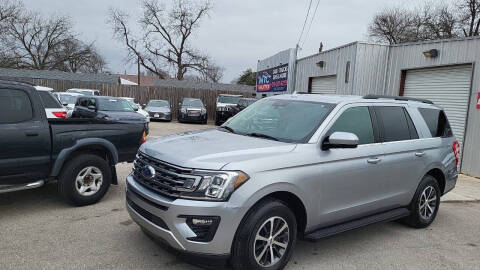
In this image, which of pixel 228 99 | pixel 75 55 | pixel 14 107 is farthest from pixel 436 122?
pixel 75 55

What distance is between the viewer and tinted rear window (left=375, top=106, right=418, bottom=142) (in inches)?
181

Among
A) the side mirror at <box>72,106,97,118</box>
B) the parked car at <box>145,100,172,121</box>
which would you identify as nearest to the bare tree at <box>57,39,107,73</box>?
the parked car at <box>145,100,172,121</box>

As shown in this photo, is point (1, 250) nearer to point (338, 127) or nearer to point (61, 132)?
point (61, 132)

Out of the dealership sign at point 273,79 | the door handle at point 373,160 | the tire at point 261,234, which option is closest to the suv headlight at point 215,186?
the tire at point 261,234

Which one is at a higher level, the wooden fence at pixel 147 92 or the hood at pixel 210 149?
the wooden fence at pixel 147 92

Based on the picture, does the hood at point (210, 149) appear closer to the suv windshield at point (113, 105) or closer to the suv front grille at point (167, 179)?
the suv front grille at point (167, 179)

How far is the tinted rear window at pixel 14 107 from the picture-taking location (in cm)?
482

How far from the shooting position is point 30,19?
4297 cm

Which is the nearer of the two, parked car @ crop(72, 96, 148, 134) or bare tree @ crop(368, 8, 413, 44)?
parked car @ crop(72, 96, 148, 134)

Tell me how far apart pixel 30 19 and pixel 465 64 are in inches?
1830

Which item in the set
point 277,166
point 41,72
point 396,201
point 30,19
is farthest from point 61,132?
point 30,19

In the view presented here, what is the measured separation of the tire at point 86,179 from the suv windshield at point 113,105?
9.23m

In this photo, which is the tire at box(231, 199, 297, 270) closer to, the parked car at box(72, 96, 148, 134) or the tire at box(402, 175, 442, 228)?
the tire at box(402, 175, 442, 228)

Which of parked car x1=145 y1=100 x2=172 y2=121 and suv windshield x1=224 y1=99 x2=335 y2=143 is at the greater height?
suv windshield x1=224 y1=99 x2=335 y2=143
